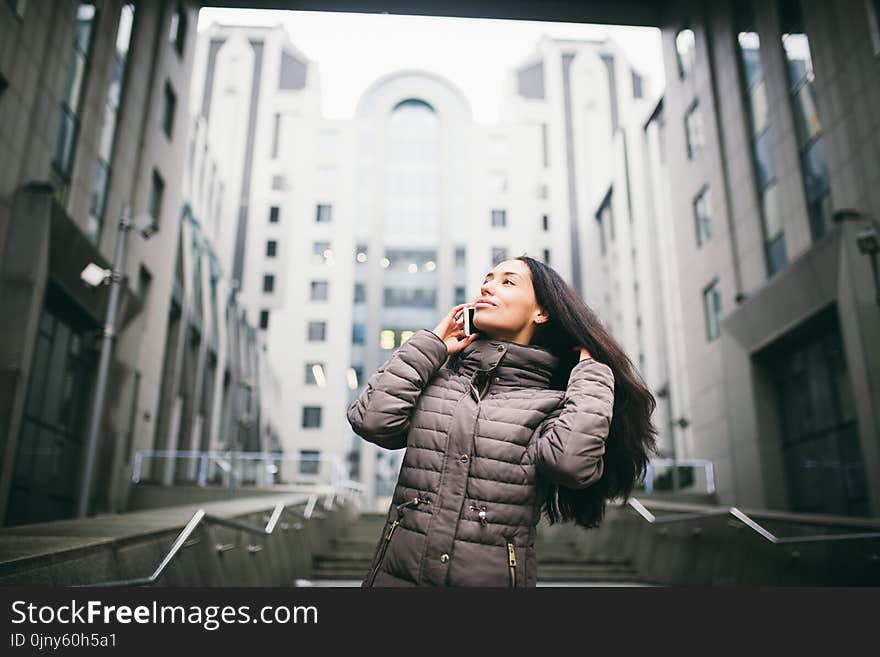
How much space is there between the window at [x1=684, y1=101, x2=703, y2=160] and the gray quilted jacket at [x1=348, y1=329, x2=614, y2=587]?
20.1m

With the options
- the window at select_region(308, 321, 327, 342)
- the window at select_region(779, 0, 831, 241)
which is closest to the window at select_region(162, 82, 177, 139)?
the window at select_region(779, 0, 831, 241)

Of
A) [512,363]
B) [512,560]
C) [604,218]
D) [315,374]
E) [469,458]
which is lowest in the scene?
[512,560]

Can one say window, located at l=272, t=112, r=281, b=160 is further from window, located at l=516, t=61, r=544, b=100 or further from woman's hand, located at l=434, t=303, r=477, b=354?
woman's hand, located at l=434, t=303, r=477, b=354

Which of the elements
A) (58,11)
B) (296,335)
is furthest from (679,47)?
(296,335)

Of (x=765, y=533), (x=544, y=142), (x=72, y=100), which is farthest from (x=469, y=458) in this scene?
(x=544, y=142)

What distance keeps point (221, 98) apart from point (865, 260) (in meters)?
26.3

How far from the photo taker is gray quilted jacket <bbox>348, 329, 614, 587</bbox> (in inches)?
90.8

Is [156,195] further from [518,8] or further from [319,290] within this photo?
[319,290]

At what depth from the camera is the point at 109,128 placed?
16.7m

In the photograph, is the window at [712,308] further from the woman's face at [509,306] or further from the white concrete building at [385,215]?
the woman's face at [509,306]

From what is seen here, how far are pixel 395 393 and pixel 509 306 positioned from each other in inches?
20.8

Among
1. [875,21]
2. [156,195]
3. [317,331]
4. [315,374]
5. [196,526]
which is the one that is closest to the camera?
[196,526]

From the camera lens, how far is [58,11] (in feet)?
41.9

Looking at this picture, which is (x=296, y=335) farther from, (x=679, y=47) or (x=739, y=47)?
(x=739, y=47)
